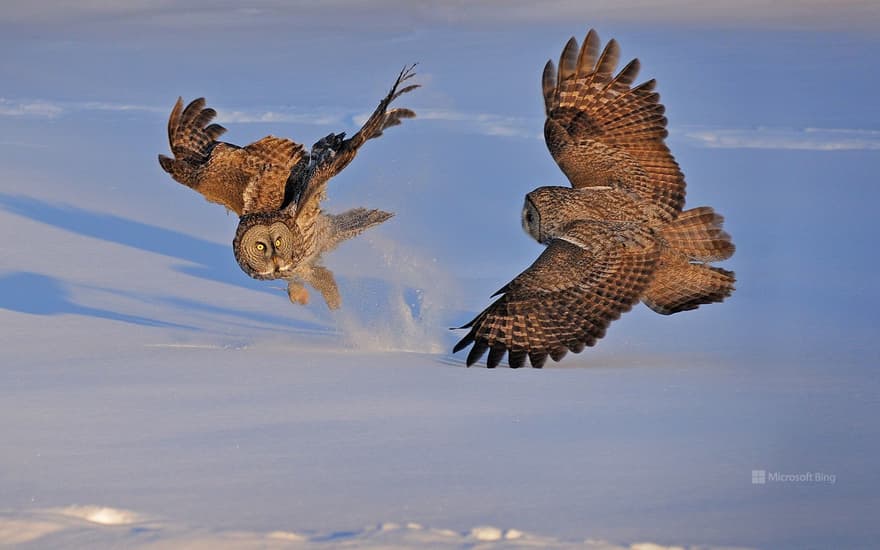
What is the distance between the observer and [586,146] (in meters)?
9.91

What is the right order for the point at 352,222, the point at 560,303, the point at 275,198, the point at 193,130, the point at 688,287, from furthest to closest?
the point at 193,130 → the point at 352,222 → the point at 275,198 → the point at 688,287 → the point at 560,303

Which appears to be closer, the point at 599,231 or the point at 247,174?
the point at 599,231

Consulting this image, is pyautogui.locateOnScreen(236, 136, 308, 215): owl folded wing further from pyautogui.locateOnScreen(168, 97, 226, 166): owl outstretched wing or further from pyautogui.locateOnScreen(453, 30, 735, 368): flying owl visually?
pyautogui.locateOnScreen(453, 30, 735, 368): flying owl

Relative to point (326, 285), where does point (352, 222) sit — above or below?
above

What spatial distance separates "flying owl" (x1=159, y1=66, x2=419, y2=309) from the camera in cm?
1046

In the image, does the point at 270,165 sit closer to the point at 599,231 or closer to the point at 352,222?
the point at 352,222

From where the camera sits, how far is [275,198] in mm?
10875

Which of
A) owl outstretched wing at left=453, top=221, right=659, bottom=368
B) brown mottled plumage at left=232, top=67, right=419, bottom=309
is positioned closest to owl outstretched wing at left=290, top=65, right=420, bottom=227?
brown mottled plumage at left=232, top=67, right=419, bottom=309

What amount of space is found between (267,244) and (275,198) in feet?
1.78

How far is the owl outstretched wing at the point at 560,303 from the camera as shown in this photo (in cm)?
870

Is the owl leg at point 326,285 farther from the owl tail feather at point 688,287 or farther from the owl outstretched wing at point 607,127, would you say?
the owl tail feather at point 688,287

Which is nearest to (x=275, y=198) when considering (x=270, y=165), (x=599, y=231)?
(x=270, y=165)

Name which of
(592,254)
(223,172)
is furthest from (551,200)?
(223,172)

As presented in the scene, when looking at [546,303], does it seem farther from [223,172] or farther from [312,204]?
[223,172]
